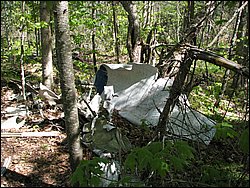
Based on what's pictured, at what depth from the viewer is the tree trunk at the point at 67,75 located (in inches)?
111

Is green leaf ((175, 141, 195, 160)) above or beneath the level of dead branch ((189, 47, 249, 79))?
beneath

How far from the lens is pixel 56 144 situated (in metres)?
4.49

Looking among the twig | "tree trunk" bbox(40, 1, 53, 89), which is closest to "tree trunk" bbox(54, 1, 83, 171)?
the twig

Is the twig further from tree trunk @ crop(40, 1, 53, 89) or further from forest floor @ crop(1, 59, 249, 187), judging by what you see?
tree trunk @ crop(40, 1, 53, 89)

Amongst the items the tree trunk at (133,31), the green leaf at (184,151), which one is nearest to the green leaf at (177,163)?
the green leaf at (184,151)

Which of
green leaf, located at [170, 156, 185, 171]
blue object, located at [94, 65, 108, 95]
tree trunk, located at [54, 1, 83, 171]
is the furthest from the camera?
blue object, located at [94, 65, 108, 95]

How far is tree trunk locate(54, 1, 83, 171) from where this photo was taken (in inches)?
111

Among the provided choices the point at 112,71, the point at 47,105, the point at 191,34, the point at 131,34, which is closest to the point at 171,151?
the point at 191,34

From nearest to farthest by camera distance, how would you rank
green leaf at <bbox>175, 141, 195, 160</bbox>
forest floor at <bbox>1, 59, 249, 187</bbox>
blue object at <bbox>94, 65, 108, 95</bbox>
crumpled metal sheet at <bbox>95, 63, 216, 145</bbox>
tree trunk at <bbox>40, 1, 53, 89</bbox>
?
1. green leaf at <bbox>175, 141, 195, 160</bbox>
2. forest floor at <bbox>1, 59, 249, 187</bbox>
3. crumpled metal sheet at <bbox>95, 63, 216, 145</bbox>
4. blue object at <bbox>94, 65, 108, 95</bbox>
5. tree trunk at <bbox>40, 1, 53, 89</bbox>

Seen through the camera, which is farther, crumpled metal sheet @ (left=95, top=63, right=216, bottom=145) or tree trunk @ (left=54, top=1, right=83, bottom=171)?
crumpled metal sheet @ (left=95, top=63, right=216, bottom=145)

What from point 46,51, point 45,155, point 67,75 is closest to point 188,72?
point 67,75

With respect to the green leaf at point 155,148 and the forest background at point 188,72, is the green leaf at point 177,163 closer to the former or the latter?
the forest background at point 188,72

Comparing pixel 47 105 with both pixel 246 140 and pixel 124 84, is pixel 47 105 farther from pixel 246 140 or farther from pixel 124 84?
pixel 246 140

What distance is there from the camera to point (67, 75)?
117 inches
